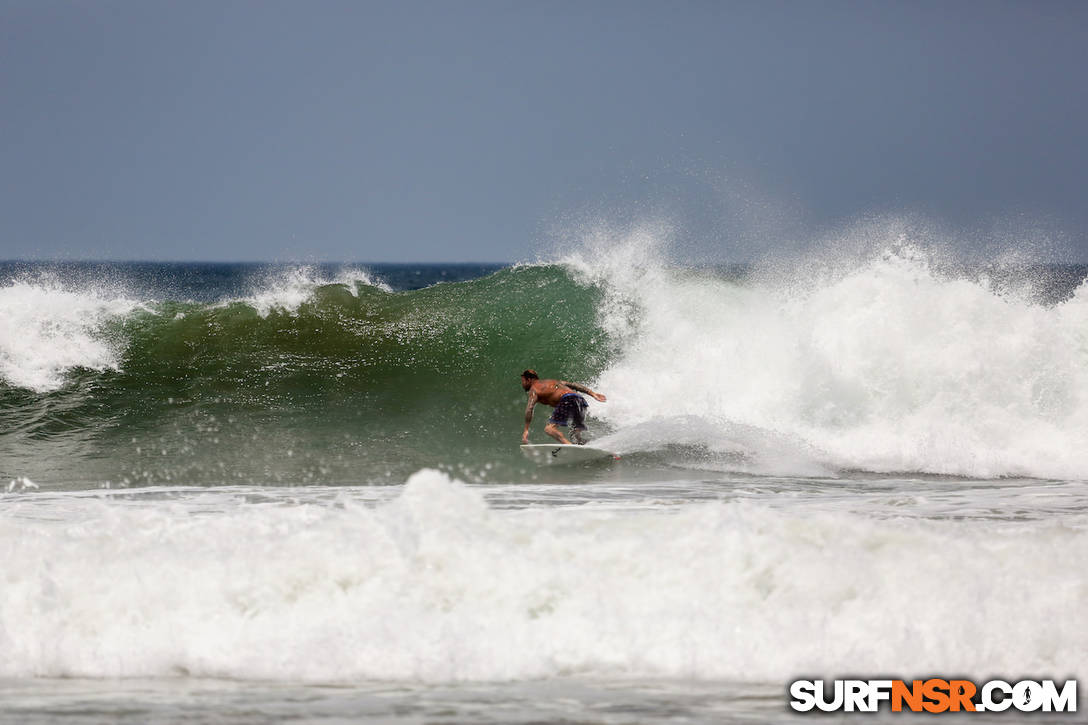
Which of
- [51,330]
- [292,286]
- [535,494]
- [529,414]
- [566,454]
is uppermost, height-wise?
[292,286]

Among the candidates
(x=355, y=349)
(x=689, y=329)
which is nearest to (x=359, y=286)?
(x=355, y=349)

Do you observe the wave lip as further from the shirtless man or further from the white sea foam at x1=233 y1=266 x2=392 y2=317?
the white sea foam at x1=233 y1=266 x2=392 y2=317

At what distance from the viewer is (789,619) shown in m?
4.98

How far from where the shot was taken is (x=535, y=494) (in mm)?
9008

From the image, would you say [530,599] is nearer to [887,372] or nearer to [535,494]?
[535,494]

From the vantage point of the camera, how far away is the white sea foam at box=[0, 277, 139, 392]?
14.1 metres

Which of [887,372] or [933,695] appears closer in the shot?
[933,695]

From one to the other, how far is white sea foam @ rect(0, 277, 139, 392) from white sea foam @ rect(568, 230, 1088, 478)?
7319 mm

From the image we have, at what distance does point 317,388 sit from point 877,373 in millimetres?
7181

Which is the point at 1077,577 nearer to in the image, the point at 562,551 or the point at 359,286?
the point at 562,551

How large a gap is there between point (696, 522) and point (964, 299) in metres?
8.97

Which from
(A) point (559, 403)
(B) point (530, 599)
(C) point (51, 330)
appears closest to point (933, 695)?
(B) point (530, 599)

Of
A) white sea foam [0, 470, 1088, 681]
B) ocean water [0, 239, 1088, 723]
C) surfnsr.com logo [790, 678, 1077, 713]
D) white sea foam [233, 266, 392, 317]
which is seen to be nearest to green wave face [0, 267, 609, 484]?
ocean water [0, 239, 1088, 723]

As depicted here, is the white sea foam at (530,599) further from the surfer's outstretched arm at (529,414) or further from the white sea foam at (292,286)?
the white sea foam at (292,286)
